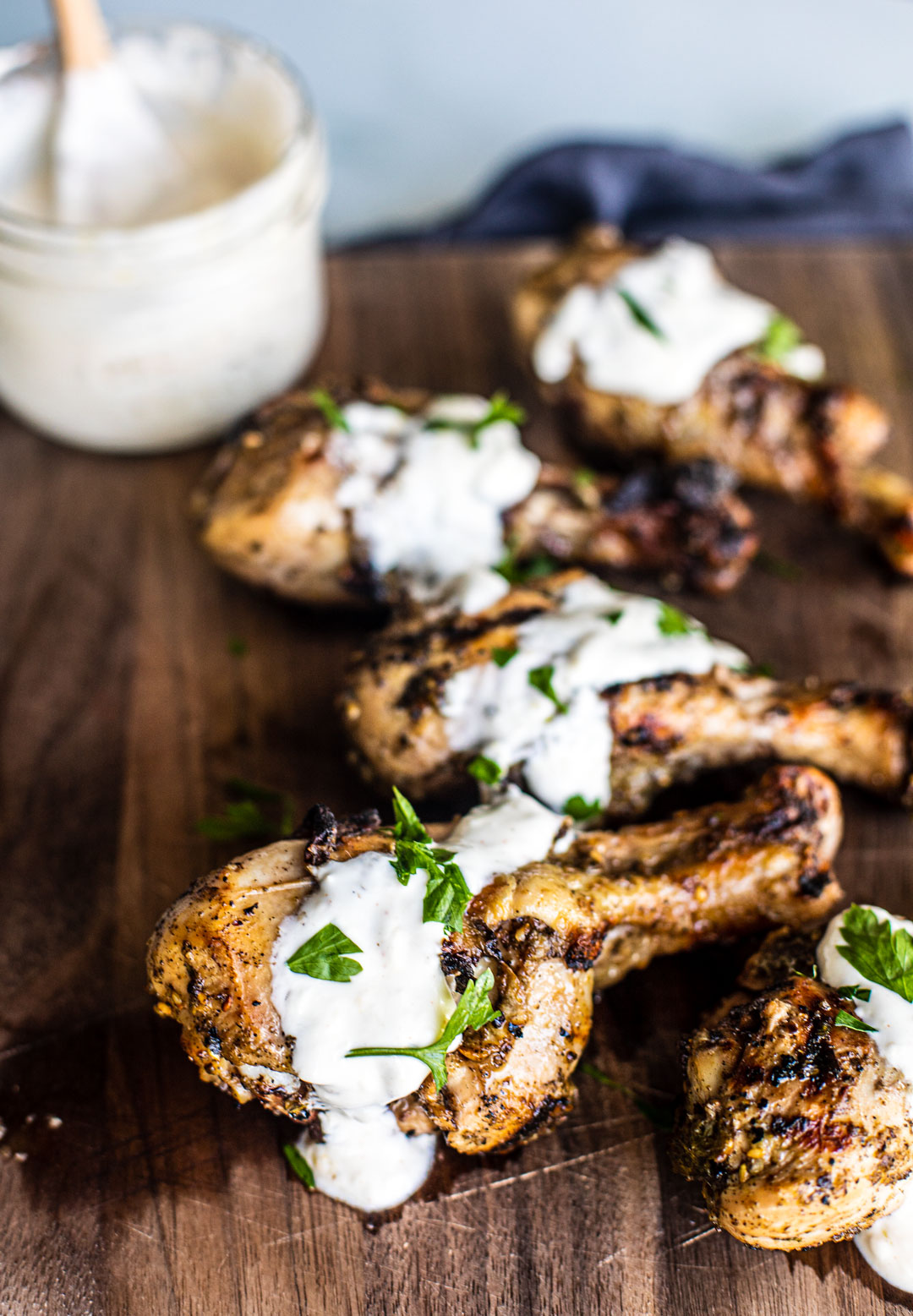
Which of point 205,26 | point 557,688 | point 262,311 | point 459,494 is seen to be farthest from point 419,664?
point 205,26

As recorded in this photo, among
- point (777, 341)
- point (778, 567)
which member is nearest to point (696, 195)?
point (777, 341)

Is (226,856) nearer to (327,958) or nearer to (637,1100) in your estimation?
(327,958)

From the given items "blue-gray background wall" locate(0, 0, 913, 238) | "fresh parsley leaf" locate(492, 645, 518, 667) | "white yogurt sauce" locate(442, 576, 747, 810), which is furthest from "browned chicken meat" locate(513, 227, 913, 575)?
"blue-gray background wall" locate(0, 0, 913, 238)

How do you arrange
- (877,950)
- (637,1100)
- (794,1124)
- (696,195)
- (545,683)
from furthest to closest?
(696,195)
(545,683)
(637,1100)
(877,950)
(794,1124)

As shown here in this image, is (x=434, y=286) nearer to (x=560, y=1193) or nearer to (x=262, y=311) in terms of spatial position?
(x=262, y=311)

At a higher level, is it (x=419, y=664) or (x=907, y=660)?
(x=419, y=664)

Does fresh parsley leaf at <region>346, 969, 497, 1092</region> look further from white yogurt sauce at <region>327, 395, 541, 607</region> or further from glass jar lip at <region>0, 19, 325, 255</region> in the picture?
glass jar lip at <region>0, 19, 325, 255</region>
